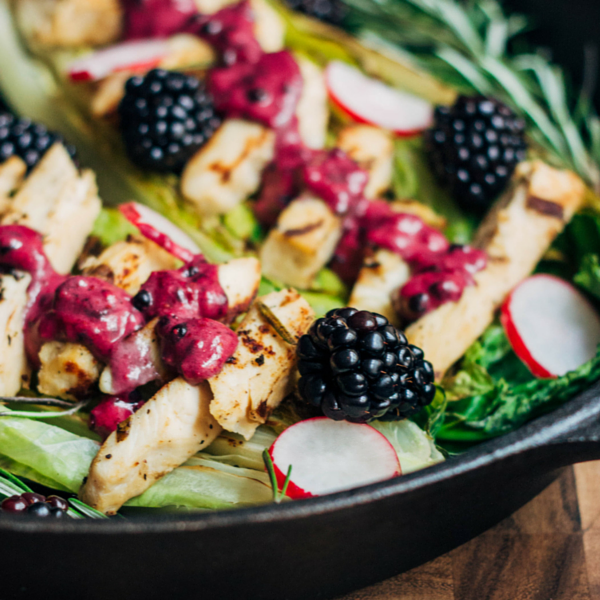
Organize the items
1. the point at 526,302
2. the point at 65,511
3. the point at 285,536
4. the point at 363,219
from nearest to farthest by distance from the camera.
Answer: the point at 285,536 → the point at 65,511 → the point at 526,302 → the point at 363,219

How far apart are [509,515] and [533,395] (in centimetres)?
42

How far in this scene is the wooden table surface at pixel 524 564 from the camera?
5.98 feet

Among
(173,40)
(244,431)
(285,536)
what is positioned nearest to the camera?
(285,536)

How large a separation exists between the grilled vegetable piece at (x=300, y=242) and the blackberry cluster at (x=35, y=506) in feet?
3.98

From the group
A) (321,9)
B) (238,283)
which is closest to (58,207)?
(238,283)

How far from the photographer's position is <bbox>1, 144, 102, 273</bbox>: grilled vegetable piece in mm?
2160

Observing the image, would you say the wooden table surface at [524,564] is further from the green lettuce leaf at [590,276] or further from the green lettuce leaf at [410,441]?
the green lettuce leaf at [590,276]

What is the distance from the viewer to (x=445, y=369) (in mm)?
2174

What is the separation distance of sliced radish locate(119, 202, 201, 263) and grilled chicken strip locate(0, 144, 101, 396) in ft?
0.56

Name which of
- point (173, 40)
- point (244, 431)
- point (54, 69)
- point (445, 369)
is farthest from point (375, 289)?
point (54, 69)

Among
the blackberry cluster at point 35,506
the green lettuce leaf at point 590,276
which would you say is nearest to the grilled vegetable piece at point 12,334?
the blackberry cluster at point 35,506

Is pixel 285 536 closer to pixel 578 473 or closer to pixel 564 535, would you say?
pixel 564 535

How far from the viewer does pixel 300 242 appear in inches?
93.6

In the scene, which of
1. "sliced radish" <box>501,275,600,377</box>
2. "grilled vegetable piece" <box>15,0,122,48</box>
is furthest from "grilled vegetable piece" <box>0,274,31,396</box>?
"sliced radish" <box>501,275,600,377</box>
